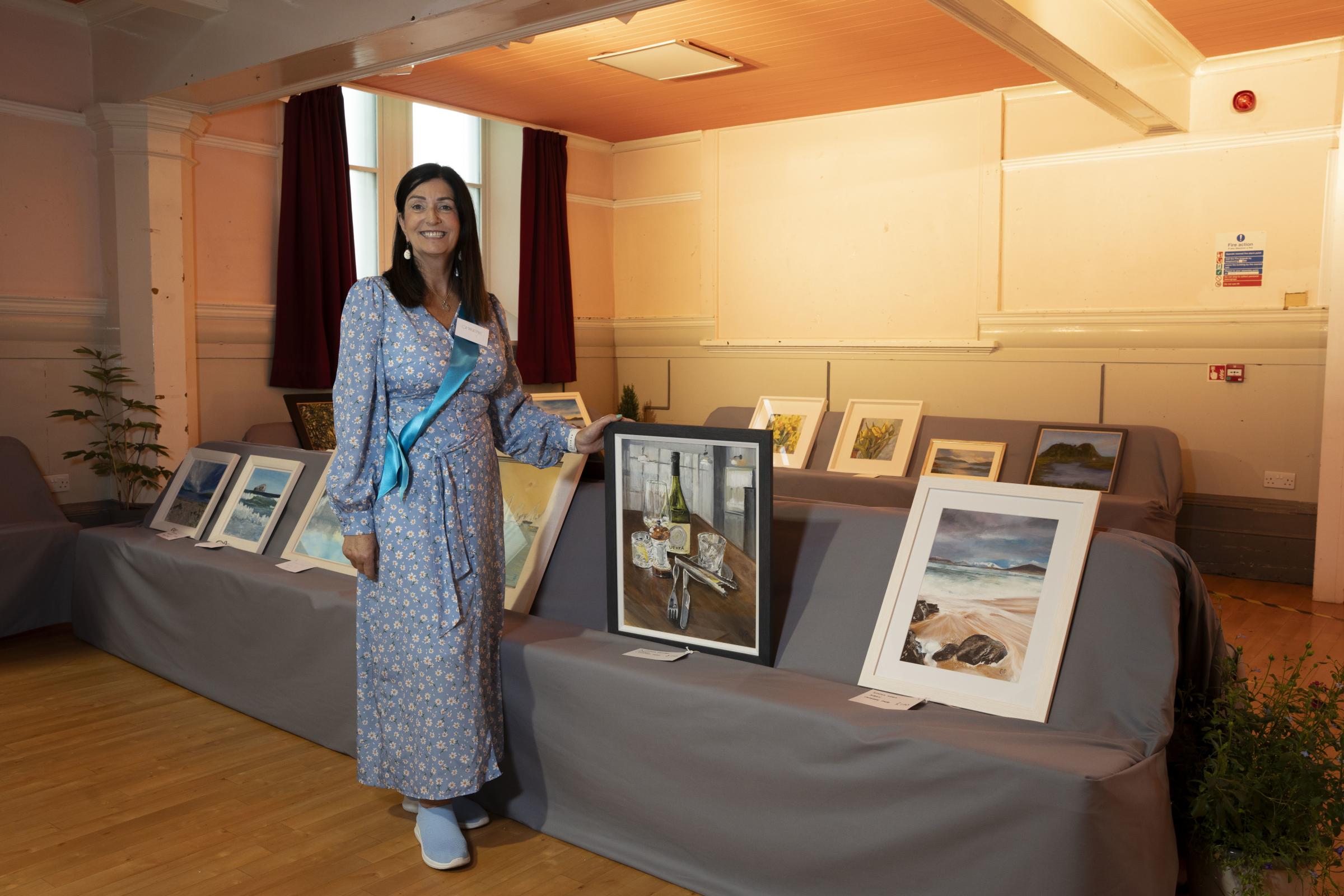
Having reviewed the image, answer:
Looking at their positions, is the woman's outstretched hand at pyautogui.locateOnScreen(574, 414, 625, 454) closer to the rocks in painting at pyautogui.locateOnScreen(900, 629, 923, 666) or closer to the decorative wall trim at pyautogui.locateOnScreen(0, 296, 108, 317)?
Answer: the rocks in painting at pyautogui.locateOnScreen(900, 629, 923, 666)

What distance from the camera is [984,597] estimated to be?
233cm

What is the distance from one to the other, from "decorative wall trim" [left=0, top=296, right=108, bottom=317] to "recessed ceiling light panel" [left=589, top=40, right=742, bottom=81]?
3.25m

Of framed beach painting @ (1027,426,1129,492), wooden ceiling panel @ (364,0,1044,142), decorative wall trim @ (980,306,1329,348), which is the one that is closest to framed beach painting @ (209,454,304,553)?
wooden ceiling panel @ (364,0,1044,142)

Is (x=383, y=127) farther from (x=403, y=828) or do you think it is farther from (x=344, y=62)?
(x=403, y=828)

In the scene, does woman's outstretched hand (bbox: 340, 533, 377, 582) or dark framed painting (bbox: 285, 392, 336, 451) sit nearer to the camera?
woman's outstretched hand (bbox: 340, 533, 377, 582)

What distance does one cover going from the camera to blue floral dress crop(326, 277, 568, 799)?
257 cm

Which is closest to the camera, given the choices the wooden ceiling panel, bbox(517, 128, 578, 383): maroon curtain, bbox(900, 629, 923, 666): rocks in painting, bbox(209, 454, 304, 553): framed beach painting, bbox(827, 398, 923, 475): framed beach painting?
bbox(900, 629, 923, 666): rocks in painting

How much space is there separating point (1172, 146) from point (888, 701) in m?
5.52

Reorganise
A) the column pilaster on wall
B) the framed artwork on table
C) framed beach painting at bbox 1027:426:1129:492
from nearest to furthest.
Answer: the framed artwork on table
the column pilaster on wall
framed beach painting at bbox 1027:426:1129:492

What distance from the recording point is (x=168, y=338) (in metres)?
5.62

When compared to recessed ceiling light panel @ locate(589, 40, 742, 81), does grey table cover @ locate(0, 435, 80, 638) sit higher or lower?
lower

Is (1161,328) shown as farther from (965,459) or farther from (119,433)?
(119,433)

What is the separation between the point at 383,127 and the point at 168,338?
257 centimetres

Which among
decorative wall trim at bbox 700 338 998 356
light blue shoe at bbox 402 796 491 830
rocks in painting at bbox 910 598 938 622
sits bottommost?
light blue shoe at bbox 402 796 491 830
